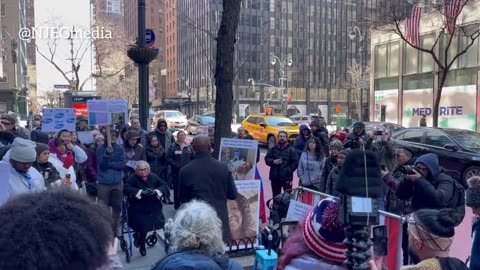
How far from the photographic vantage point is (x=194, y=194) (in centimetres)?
496

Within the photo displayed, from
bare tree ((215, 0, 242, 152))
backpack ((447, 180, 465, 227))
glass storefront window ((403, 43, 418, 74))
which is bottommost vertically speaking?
backpack ((447, 180, 465, 227))

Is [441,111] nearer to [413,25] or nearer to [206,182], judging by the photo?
[413,25]

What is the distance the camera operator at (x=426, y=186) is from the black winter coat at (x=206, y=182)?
1.88 meters

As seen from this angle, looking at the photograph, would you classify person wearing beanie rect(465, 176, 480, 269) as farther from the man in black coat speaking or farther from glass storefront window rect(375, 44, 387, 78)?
glass storefront window rect(375, 44, 387, 78)

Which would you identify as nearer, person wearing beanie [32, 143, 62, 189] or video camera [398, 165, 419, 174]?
video camera [398, 165, 419, 174]

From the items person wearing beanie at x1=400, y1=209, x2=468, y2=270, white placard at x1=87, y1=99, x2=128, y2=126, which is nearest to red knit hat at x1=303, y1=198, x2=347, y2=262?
person wearing beanie at x1=400, y1=209, x2=468, y2=270

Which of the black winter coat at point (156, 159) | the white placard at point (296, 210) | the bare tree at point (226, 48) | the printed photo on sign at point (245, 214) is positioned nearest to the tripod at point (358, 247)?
the white placard at point (296, 210)

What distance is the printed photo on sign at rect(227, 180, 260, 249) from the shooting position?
20.6ft

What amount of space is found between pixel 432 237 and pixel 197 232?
1.31 m

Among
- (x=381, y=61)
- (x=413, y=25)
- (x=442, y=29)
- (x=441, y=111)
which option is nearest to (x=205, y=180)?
(x=413, y=25)

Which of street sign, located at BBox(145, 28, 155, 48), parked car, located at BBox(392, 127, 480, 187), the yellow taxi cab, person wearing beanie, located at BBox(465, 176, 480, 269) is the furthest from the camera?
the yellow taxi cab

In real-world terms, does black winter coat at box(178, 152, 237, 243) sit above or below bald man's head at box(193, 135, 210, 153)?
below

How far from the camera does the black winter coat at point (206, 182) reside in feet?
16.3

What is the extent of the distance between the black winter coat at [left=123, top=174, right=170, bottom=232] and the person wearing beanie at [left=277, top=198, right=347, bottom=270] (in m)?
4.35
